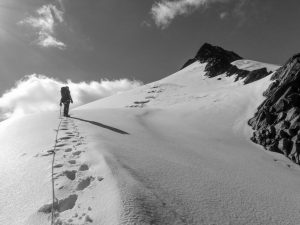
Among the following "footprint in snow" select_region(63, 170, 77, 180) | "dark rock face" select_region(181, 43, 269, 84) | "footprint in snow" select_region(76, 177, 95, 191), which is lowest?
"footprint in snow" select_region(76, 177, 95, 191)

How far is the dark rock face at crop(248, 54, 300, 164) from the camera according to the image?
12.3 metres

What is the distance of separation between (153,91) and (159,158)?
1614 inches

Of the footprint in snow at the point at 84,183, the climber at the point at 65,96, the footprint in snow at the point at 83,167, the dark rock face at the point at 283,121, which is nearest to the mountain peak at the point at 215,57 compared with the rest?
the dark rock face at the point at 283,121

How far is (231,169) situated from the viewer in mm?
8258

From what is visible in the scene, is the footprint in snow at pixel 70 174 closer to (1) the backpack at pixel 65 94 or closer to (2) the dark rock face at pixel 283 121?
(2) the dark rock face at pixel 283 121

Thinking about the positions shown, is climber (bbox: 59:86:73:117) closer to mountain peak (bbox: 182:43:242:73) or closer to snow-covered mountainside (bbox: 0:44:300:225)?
snow-covered mountainside (bbox: 0:44:300:225)

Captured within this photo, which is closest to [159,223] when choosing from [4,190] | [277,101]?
[4,190]

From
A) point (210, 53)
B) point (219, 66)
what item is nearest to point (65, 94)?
point (219, 66)

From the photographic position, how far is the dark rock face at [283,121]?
40.2 feet

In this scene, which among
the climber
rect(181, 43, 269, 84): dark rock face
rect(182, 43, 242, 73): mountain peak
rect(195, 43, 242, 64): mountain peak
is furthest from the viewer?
→ rect(195, 43, 242, 64): mountain peak

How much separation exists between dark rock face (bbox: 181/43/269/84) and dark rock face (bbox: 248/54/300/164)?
22936 mm

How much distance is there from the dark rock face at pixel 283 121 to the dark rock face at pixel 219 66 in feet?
75.2

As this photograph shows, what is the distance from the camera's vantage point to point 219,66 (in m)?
57.8

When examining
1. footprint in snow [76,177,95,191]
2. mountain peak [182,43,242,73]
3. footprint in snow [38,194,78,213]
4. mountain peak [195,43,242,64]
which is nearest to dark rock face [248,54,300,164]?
footprint in snow [76,177,95,191]
